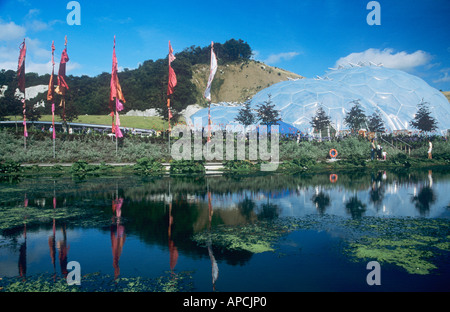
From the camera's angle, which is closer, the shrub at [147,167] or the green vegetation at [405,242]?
the green vegetation at [405,242]

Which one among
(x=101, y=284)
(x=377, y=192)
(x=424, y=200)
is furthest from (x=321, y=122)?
(x=101, y=284)

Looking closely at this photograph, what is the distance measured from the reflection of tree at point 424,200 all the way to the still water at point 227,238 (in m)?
0.07

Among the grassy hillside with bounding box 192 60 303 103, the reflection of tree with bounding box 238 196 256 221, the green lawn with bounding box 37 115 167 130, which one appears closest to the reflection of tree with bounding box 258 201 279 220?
the reflection of tree with bounding box 238 196 256 221

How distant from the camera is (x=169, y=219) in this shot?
982cm

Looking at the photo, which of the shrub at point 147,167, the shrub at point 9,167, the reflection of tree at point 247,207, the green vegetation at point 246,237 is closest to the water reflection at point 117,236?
the green vegetation at point 246,237

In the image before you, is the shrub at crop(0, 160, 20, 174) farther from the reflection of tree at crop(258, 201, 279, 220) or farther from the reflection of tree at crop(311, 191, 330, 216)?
the reflection of tree at crop(311, 191, 330, 216)

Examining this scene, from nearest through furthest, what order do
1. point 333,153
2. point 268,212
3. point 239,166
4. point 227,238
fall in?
point 227,238
point 268,212
point 239,166
point 333,153

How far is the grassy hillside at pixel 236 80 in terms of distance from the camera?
114 meters

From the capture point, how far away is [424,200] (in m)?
12.9

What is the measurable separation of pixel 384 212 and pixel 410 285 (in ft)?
18.6

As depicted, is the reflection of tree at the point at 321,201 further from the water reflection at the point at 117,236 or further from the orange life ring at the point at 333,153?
the orange life ring at the point at 333,153

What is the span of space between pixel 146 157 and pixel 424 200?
53.6ft

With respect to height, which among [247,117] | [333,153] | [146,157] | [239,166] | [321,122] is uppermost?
[247,117]

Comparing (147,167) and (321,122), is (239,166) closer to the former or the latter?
(147,167)
